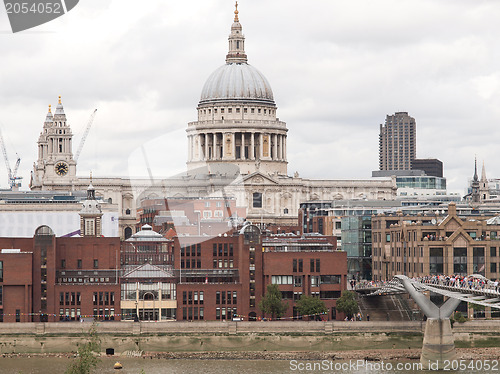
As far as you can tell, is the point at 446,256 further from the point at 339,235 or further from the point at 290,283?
the point at 339,235

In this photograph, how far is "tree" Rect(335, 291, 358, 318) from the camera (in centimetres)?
12150

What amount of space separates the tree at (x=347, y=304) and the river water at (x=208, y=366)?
524 inches

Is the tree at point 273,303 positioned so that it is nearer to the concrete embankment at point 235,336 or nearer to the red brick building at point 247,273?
the red brick building at point 247,273

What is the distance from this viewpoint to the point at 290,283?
12412 cm

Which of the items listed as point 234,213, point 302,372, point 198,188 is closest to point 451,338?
point 302,372

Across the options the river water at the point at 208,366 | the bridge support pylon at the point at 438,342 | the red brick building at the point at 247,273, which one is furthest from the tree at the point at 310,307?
the bridge support pylon at the point at 438,342

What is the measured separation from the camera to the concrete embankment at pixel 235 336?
11275 centimetres

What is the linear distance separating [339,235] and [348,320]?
5414cm

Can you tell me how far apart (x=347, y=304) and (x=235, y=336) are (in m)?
11.4

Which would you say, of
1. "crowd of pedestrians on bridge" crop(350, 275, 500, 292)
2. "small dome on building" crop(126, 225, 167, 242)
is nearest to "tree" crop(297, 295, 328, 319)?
"crowd of pedestrians on bridge" crop(350, 275, 500, 292)

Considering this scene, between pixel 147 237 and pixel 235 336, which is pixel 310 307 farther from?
pixel 147 237

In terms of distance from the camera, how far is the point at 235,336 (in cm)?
11406

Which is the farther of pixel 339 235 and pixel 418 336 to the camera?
pixel 339 235

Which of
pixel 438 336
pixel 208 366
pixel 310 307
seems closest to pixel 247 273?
pixel 310 307
